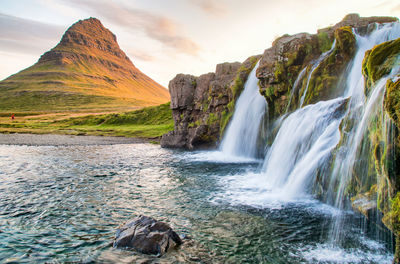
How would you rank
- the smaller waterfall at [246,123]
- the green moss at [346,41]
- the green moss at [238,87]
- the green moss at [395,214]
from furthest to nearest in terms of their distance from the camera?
the green moss at [238,87] → the smaller waterfall at [246,123] → the green moss at [346,41] → the green moss at [395,214]

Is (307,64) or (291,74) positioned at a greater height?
(307,64)

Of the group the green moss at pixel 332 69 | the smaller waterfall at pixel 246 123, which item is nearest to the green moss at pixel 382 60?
the green moss at pixel 332 69

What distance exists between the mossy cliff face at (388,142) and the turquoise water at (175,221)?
69.1 inches

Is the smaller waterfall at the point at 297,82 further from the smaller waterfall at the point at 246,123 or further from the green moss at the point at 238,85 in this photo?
the green moss at the point at 238,85

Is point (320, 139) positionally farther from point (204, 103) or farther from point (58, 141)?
point (58, 141)

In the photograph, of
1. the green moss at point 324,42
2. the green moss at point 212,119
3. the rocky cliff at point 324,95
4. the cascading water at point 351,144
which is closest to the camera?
the rocky cliff at point 324,95

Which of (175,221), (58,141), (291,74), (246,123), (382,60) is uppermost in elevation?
(291,74)

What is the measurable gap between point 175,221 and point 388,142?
729 centimetres

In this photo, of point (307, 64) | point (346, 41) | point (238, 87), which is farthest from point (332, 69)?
point (238, 87)

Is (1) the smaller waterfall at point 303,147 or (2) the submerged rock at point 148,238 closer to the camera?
(2) the submerged rock at point 148,238

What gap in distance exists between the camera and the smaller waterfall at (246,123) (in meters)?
26.2

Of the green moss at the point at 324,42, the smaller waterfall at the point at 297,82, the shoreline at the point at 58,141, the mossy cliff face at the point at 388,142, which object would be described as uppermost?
the green moss at the point at 324,42

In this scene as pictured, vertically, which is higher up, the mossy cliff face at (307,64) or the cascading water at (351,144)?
the mossy cliff face at (307,64)

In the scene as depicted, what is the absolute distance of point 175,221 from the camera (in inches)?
400
